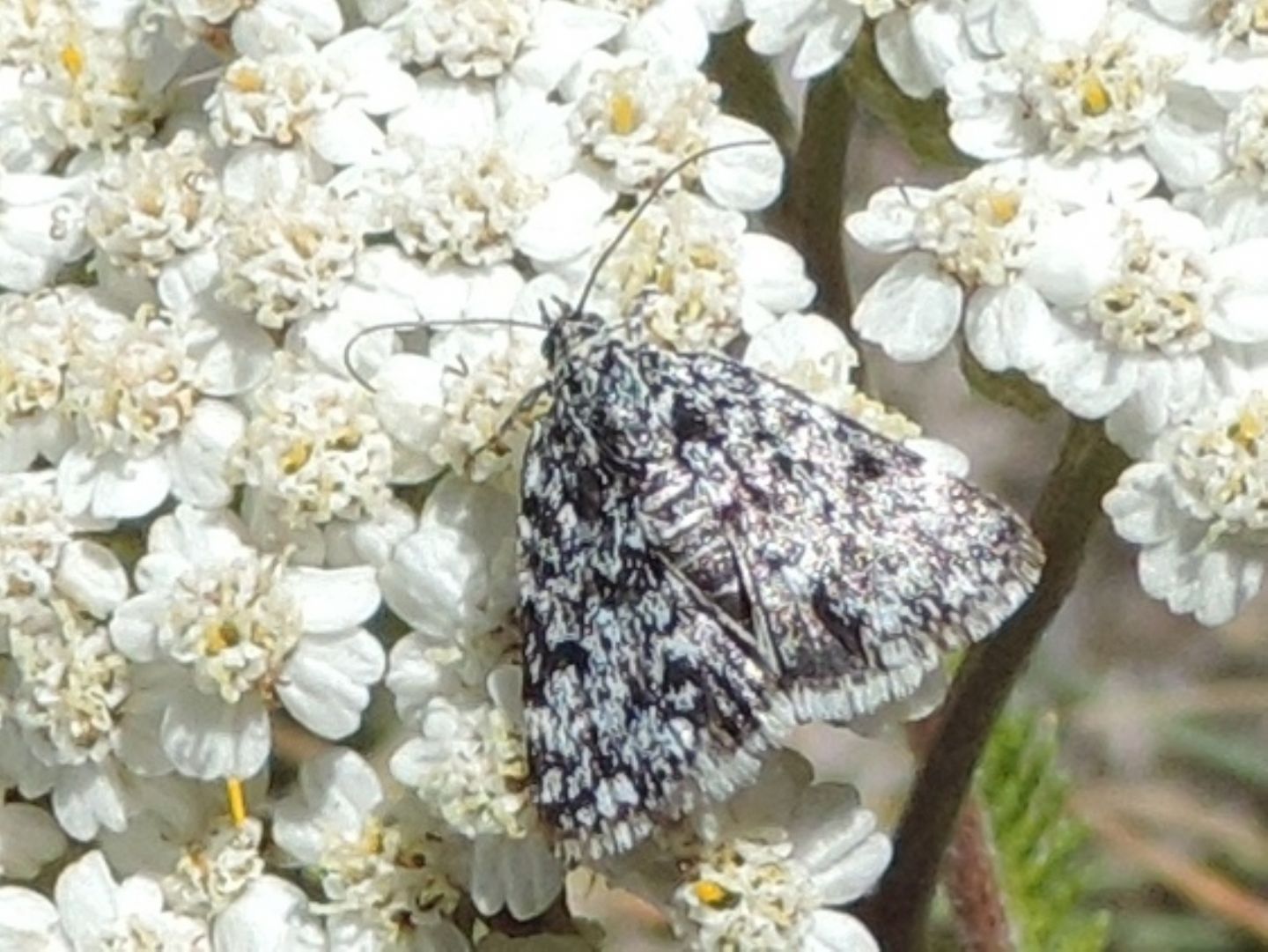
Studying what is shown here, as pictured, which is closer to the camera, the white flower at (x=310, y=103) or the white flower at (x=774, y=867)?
the white flower at (x=774, y=867)

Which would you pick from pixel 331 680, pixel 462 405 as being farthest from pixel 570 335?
pixel 331 680

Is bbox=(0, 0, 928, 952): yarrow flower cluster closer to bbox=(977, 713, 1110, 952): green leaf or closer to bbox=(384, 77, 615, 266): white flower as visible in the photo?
bbox=(384, 77, 615, 266): white flower

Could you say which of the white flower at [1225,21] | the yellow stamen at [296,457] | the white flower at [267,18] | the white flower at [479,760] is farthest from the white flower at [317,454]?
the white flower at [1225,21]

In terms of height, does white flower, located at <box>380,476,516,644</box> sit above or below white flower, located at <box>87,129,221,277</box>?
below

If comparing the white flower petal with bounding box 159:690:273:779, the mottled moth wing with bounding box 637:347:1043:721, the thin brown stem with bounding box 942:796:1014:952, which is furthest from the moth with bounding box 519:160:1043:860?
the thin brown stem with bounding box 942:796:1014:952

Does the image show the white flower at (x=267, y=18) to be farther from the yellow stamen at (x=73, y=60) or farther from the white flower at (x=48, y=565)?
the white flower at (x=48, y=565)

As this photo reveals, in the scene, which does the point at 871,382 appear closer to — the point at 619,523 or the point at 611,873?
the point at 619,523
